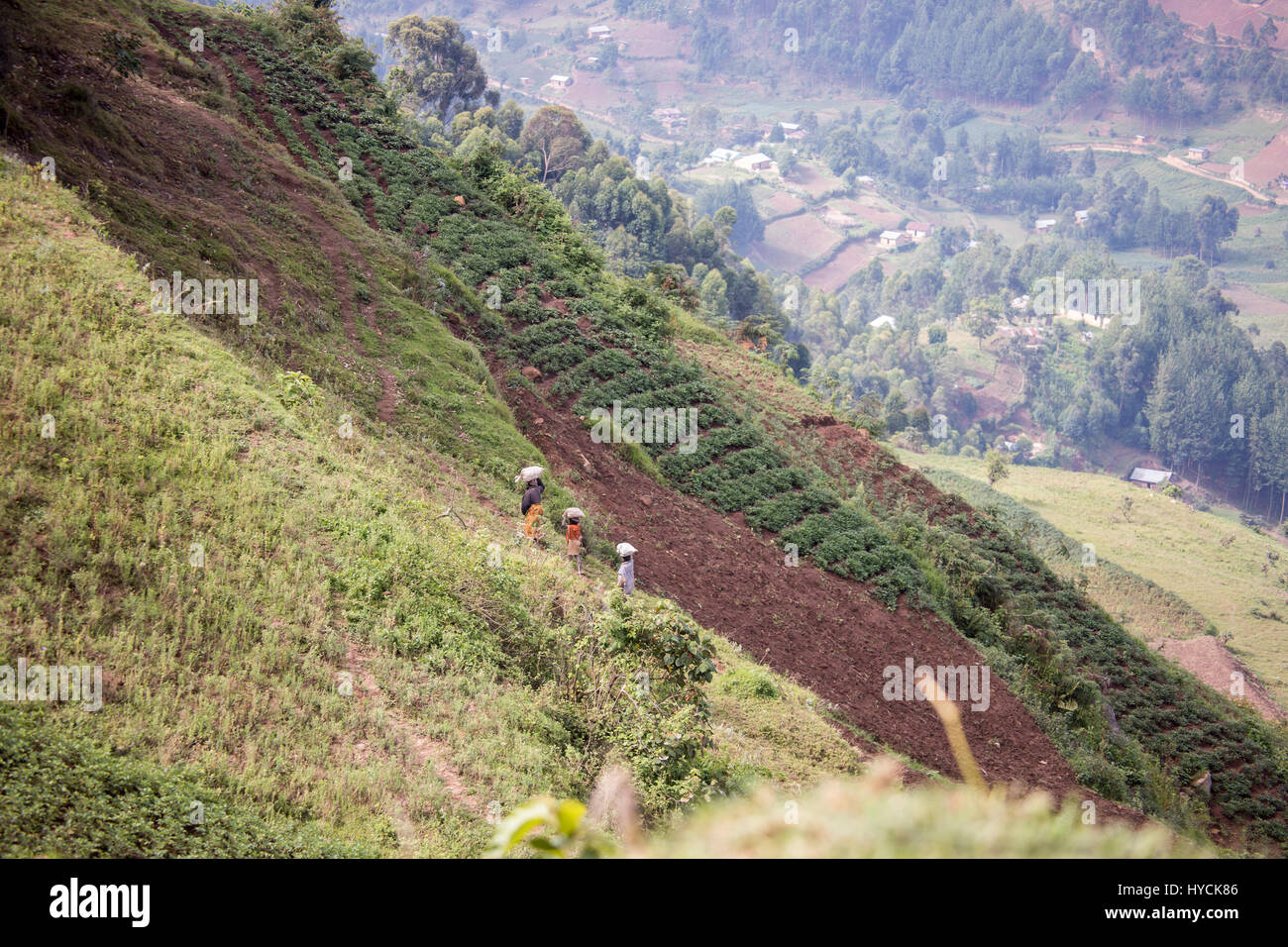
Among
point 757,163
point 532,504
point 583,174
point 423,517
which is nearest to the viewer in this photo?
point 423,517

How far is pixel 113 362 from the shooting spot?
9453 mm

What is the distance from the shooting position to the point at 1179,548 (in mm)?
48031

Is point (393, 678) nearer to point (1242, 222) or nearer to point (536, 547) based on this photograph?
point (536, 547)

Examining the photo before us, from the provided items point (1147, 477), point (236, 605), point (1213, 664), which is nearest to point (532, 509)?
point (236, 605)

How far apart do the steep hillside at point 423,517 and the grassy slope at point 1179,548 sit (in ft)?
64.8

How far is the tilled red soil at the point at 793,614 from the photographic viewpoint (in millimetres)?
13234

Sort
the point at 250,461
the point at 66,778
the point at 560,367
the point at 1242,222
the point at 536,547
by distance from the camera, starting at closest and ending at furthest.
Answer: the point at 66,778 < the point at 250,461 < the point at 536,547 < the point at 560,367 < the point at 1242,222

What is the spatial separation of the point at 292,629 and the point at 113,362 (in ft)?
14.0

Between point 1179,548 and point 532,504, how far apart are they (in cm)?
4757

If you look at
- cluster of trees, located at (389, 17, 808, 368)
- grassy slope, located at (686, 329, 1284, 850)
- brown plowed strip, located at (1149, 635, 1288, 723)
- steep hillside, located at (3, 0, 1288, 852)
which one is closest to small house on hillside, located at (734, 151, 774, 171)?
cluster of trees, located at (389, 17, 808, 368)

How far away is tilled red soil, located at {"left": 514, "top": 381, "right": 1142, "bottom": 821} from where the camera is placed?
1323cm

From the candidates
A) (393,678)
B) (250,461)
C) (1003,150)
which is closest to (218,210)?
(250,461)

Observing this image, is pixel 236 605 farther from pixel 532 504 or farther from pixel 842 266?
pixel 842 266

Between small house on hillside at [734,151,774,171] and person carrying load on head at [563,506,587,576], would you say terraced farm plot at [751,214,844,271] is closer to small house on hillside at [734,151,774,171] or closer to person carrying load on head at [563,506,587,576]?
small house on hillside at [734,151,774,171]
